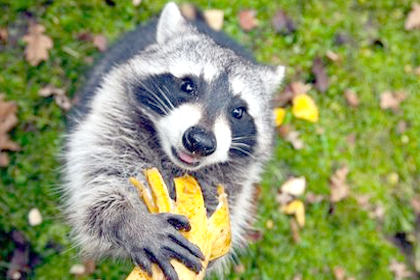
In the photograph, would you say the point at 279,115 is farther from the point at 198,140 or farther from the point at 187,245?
the point at 187,245

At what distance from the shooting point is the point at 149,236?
2555mm

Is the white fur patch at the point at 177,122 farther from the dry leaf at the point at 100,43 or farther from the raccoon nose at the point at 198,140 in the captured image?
the dry leaf at the point at 100,43

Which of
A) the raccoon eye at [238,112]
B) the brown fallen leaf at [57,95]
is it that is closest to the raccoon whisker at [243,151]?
the raccoon eye at [238,112]

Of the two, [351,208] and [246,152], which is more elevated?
[246,152]

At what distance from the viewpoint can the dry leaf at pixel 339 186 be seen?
4273 millimetres

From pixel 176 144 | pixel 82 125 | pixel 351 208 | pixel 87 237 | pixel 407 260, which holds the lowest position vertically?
pixel 407 260

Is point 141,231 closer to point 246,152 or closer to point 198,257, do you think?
point 198,257

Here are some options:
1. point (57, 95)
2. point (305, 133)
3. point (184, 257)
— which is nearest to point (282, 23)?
point (305, 133)

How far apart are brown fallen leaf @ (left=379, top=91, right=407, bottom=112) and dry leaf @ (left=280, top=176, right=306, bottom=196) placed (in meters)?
0.85

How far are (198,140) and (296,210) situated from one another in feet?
5.85

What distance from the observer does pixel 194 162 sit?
2762 mm

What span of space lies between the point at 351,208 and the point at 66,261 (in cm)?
190

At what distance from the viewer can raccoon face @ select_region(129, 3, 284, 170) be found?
2699 mm

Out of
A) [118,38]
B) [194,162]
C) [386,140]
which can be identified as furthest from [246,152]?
[386,140]
